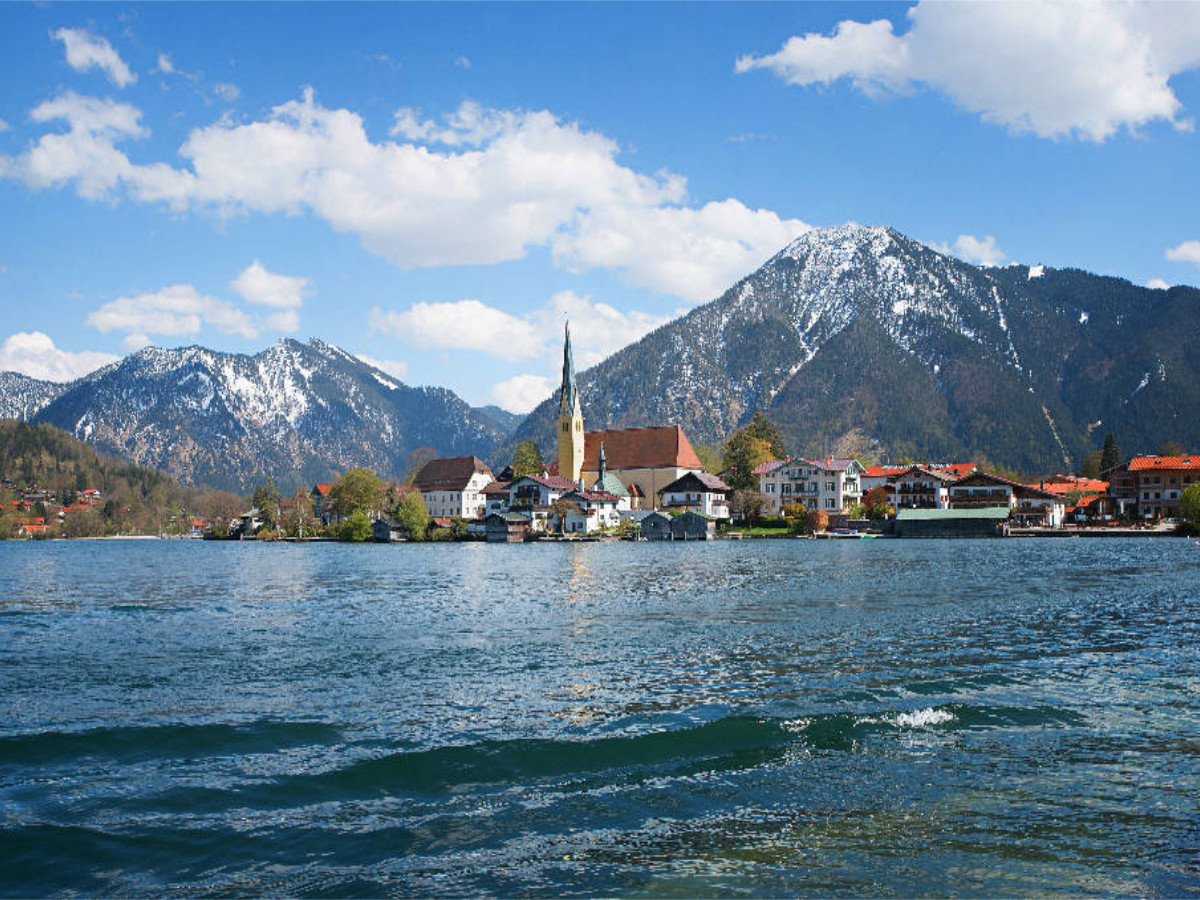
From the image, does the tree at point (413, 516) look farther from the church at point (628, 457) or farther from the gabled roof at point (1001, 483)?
the gabled roof at point (1001, 483)

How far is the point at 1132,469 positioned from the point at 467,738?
134014 mm

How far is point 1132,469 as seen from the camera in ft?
410

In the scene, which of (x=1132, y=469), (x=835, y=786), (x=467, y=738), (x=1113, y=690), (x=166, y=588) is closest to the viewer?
(x=835, y=786)

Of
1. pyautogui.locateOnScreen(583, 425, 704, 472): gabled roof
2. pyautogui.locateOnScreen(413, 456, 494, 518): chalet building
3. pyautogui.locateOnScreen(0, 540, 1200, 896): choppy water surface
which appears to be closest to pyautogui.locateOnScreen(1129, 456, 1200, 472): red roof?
pyautogui.locateOnScreen(583, 425, 704, 472): gabled roof

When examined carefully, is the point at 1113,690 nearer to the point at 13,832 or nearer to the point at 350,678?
the point at 350,678

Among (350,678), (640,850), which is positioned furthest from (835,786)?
(350,678)

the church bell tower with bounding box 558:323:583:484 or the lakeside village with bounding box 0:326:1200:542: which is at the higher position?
the church bell tower with bounding box 558:323:583:484

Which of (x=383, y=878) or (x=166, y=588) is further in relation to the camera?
(x=166, y=588)

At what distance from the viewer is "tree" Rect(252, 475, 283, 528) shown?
6452 inches

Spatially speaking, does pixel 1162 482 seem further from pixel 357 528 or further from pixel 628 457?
pixel 357 528

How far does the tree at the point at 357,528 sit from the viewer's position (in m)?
133

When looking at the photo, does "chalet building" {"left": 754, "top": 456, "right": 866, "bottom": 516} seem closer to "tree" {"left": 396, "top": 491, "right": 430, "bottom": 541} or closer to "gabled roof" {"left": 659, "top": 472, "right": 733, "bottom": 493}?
"gabled roof" {"left": 659, "top": 472, "right": 733, "bottom": 493}

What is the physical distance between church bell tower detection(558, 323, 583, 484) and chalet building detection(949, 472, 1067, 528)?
198 ft

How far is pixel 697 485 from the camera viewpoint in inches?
5079
